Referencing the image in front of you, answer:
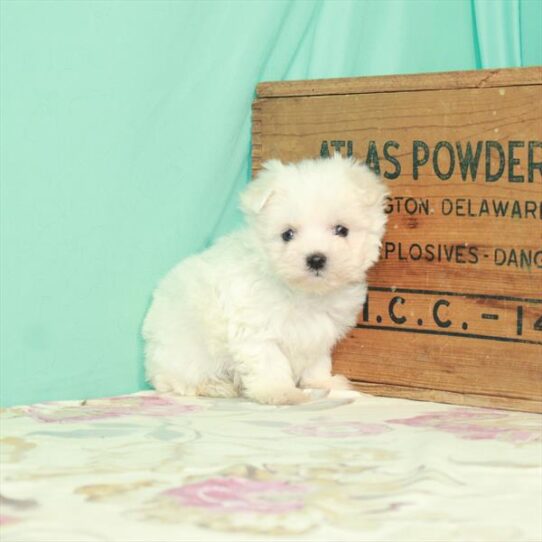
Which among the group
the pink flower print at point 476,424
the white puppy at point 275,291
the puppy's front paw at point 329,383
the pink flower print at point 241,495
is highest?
the white puppy at point 275,291

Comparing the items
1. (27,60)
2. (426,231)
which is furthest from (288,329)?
(27,60)

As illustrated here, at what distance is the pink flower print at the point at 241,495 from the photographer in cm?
162

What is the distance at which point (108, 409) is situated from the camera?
2391mm

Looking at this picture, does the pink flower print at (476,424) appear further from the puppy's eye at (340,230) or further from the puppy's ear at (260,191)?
the puppy's ear at (260,191)

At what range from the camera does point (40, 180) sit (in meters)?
2.44

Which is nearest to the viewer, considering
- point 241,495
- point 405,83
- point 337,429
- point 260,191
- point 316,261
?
point 241,495

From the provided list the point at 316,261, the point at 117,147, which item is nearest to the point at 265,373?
the point at 316,261

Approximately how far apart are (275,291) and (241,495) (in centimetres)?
85

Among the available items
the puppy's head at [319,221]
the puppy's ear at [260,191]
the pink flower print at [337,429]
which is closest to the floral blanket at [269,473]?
the pink flower print at [337,429]

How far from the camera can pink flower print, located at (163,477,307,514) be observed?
1.62 m

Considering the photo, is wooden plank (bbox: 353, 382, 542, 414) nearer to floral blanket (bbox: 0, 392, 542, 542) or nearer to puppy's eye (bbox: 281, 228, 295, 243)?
floral blanket (bbox: 0, 392, 542, 542)

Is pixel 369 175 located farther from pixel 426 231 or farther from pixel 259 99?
pixel 259 99

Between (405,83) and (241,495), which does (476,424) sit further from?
(405,83)

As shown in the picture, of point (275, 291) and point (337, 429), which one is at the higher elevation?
point (275, 291)
